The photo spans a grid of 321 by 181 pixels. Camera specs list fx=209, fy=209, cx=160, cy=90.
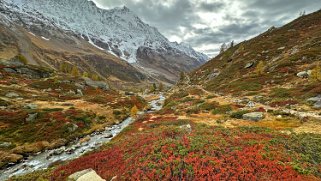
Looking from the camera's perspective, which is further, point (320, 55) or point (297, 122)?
point (320, 55)

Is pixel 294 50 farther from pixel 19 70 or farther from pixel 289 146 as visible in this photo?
pixel 19 70

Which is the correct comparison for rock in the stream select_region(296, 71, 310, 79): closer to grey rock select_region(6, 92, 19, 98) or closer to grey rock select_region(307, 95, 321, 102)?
grey rock select_region(307, 95, 321, 102)

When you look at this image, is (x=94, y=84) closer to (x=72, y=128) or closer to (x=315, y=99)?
(x=72, y=128)

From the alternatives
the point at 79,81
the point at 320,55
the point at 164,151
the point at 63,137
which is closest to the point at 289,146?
the point at 164,151

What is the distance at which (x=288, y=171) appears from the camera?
16109mm

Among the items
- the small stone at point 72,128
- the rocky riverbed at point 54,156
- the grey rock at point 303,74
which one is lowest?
the rocky riverbed at point 54,156

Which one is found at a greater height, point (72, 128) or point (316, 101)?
point (316, 101)

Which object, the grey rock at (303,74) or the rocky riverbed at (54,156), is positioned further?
the grey rock at (303,74)

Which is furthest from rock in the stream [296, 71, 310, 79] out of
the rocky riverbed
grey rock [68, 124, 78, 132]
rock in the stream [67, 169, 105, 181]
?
rock in the stream [67, 169, 105, 181]

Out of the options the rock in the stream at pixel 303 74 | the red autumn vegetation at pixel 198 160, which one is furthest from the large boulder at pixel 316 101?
the rock in the stream at pixel 303 74

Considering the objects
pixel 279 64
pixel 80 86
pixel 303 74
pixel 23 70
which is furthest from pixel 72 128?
pixel 279 64

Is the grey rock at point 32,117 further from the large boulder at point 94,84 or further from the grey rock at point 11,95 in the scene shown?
the large boulder at point 94,84

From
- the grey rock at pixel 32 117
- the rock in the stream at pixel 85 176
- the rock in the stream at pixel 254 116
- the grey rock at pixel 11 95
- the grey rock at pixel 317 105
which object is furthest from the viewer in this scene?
the grey rock at pixel 11 95

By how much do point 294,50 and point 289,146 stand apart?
315 feet
